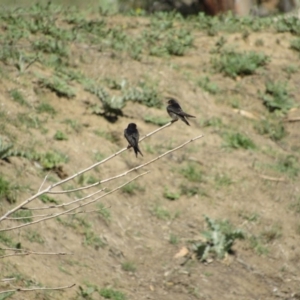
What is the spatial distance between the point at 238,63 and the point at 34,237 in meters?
5.08

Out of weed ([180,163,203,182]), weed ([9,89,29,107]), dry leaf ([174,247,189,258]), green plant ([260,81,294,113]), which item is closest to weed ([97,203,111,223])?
dry leaf ([174,247,189,258])

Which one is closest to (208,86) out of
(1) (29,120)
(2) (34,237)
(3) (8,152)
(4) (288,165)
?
(4) (288,165)

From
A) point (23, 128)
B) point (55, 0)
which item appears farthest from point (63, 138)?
point (55, 0)

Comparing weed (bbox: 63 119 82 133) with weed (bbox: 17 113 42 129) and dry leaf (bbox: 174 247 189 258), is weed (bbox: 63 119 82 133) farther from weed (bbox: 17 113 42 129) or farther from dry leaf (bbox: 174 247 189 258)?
dry leaf (bbox: 174 247 189 258)

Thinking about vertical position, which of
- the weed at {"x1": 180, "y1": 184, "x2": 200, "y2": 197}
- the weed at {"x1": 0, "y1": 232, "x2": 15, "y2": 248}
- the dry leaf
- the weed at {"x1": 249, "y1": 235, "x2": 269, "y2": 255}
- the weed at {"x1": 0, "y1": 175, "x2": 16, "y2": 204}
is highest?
the weed at {"x1": 0, "y1": 175, "x2": 16, "y2": 204}

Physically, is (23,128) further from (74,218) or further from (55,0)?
(55,0)

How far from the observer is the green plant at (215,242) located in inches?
344

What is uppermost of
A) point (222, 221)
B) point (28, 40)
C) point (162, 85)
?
point (28, 40)

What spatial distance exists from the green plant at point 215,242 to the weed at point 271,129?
2.45m

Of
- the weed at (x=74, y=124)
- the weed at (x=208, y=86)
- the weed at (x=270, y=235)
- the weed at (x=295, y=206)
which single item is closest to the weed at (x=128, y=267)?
the weed at (x=270, y=235)

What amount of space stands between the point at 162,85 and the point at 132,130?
13.6 ft

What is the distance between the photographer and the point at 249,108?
11539 mm

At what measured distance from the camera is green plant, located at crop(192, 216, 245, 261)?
8727mm

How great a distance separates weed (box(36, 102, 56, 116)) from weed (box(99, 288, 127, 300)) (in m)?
2.85
